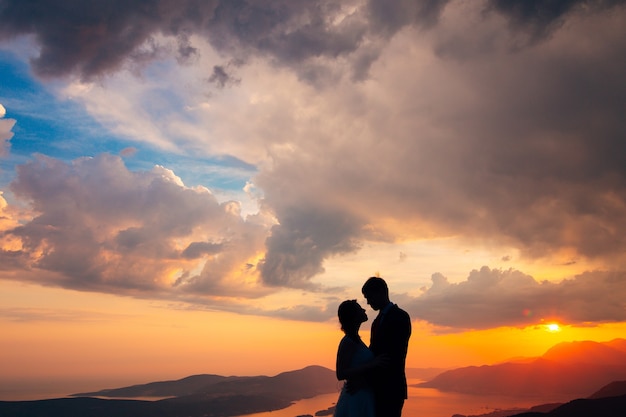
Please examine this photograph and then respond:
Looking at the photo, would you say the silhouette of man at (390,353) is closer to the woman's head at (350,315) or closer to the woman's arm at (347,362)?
the woman's arm at (347,362)

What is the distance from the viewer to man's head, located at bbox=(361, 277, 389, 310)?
9609 millimetres

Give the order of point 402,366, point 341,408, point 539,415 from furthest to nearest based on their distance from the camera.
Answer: point 539,415 < point 341,408 < point 402,366

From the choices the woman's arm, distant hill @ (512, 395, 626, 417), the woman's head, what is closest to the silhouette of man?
the woman's arm

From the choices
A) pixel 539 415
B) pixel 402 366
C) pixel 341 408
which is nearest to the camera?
pixel 402 366

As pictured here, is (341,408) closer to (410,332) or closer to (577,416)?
(410,332)

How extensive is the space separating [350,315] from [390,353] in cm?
121

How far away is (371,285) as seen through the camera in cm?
974

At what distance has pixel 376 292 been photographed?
9648 mm

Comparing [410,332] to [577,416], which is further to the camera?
[577,416]

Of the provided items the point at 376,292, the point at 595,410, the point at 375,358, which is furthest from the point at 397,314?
the point at 595,410

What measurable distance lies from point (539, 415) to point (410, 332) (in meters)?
204

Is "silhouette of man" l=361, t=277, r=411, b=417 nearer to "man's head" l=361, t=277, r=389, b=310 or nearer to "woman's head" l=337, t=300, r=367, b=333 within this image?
"man's head" l=361, t=277, r=389, b=310

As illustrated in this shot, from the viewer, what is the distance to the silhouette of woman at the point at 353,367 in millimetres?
9508

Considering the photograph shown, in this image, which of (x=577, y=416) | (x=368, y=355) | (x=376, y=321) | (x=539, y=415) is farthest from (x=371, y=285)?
(x=577, y=416)
